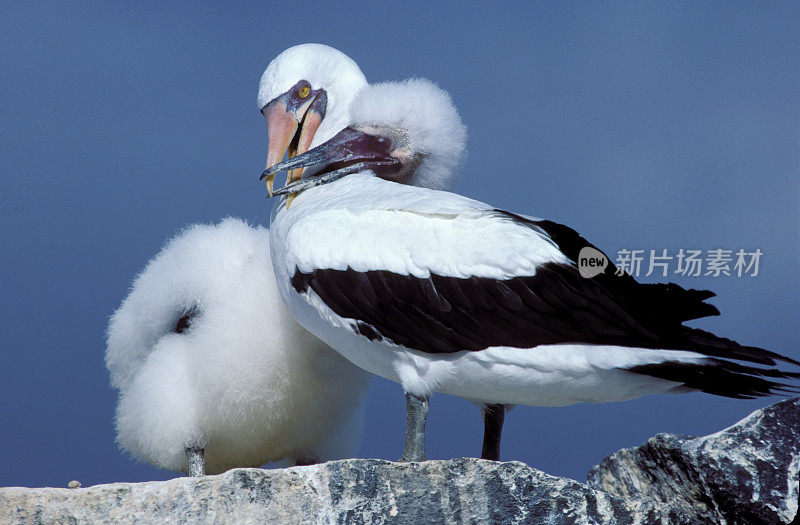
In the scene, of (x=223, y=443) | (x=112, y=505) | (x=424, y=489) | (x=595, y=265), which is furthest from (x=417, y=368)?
(x=223, y=443)

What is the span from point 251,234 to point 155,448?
0.97 meters

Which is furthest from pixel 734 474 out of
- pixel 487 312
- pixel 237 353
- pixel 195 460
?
pixel 195 460

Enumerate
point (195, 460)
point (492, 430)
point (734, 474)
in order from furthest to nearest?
point (195, 460) < point (492, 430) < point (734, 474)

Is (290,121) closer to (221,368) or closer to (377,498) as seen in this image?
(221,368)

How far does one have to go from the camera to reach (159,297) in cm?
387

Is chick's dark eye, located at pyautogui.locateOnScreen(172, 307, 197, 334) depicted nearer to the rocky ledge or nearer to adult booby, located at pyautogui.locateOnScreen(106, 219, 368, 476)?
adult booby, located at pyautogui.locateOnScreen(106, 219, 368, 476)

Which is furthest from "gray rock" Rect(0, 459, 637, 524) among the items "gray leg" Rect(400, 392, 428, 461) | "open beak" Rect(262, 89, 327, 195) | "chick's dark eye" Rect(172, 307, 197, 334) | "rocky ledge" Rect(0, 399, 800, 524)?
"open beak" Rect(262, 89, 327, 195)

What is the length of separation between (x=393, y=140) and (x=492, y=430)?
3.91 feet

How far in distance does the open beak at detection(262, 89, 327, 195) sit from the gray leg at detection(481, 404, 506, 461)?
4.44ft

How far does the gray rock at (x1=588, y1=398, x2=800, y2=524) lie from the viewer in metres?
2.80

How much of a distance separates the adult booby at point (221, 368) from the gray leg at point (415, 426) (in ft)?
2.50

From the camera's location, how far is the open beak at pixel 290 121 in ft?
13.0

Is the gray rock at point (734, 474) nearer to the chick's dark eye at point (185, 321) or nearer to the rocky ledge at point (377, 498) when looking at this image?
the rocky ledge at point (377, 498)

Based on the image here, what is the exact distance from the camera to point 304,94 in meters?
4.04
